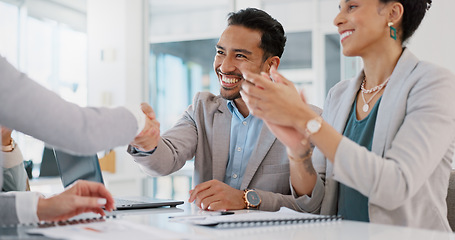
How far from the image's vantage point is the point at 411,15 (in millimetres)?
1582

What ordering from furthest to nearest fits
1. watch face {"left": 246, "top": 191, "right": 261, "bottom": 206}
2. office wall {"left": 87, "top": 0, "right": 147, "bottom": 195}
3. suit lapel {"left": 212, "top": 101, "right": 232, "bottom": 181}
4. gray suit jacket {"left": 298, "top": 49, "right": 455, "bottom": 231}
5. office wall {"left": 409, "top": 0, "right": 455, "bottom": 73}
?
office wall {"left": 87, "top": 0, "right": 147, "bottom": 195} < office wall {"left": 409, "top": 0, "right": 455, "bottom": 73} < suit lapel {"left": 212, "top": 101, "right": 232, "bottom": 181} < watch face {"left": 246, "top": 191, "right": 261, "bottom": 206} < gray suit jacket {"left": 298, "top": 49, "right": 455, "bottom": 231}

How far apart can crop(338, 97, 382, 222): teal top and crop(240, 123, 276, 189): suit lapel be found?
376 millimetres

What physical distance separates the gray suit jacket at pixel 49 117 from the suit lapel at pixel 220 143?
0.92m

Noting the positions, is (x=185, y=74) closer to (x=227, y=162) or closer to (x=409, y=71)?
(x=227, y=162)

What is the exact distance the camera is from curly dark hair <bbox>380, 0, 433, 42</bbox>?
1568 millimetres

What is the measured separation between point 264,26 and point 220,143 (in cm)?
61

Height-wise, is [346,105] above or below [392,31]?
below

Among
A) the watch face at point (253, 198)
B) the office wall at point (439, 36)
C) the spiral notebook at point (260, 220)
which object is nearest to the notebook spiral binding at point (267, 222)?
the spiral notebook at point (260, 220)

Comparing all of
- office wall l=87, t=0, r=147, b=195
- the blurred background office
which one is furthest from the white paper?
office wall l=87, t=0, r=147, b=195

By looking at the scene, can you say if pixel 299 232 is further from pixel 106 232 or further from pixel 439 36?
pixel 439 36

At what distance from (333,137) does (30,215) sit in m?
0.77

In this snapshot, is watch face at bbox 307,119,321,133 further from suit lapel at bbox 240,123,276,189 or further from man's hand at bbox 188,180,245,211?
suit lapel at bbox 240,123,276,189

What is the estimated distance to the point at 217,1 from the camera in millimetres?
6113

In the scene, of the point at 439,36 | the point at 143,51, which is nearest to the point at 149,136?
the point at 439,36
